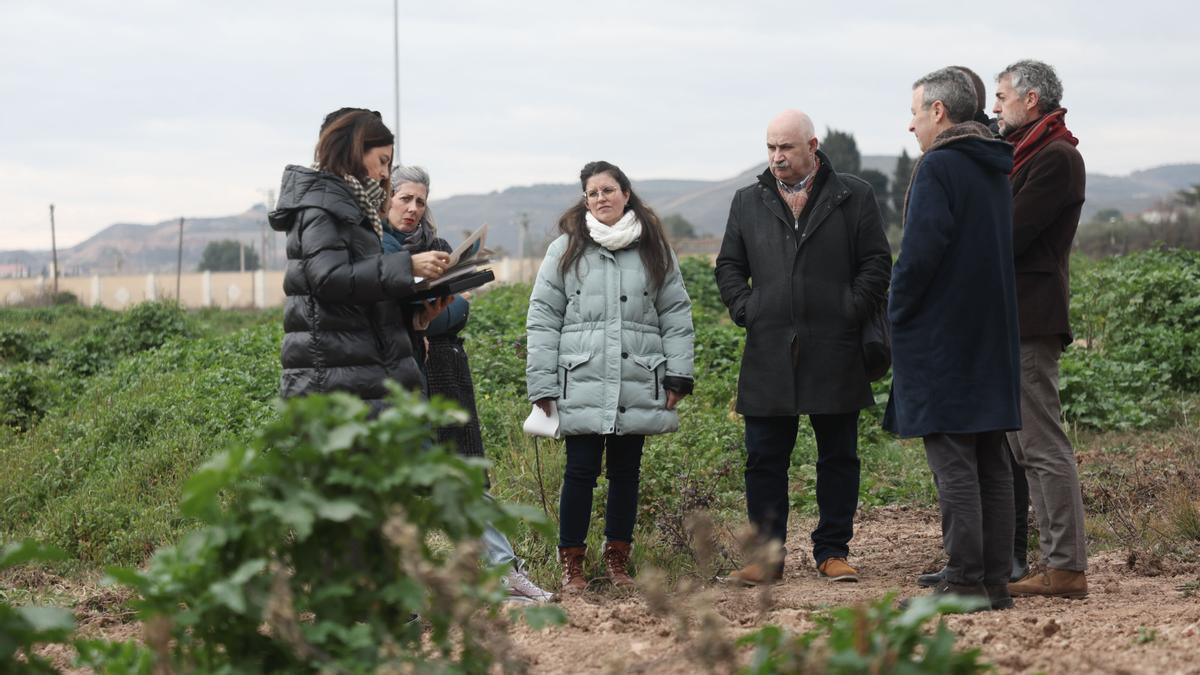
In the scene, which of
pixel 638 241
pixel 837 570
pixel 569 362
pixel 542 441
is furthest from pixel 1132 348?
pixel 569 362

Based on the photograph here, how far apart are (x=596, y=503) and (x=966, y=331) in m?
2.39

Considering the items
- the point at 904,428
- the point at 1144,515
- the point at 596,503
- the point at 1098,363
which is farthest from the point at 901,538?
the point at 1098,363

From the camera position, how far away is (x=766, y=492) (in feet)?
19.7

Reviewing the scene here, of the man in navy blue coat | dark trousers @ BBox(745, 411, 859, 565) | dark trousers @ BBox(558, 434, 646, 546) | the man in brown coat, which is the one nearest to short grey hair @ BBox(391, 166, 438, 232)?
dark trousers @ BBox(558, 434, 646, 546)

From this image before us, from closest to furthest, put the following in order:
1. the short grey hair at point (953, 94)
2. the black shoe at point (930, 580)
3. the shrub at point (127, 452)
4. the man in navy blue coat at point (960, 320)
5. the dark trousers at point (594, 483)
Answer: the man in navy blue coat at point (960, 320) < the short grey hair at point (953, 94) < the black shoe at point (930, 580) < the dark trousers at point (594, 483) < the shrub at point (127, 452)

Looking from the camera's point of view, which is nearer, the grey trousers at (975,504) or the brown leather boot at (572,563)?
the grey trousers at (975,504)

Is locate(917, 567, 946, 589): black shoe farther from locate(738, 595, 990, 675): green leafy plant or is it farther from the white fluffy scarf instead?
locate(738, 595, 990, 675): green leafy plant

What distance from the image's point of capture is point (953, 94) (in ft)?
16.8

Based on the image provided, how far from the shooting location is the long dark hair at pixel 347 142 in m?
4.66

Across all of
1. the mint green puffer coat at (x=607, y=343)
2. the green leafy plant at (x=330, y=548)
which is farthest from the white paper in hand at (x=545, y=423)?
the green leafy plant at (x=330, y=548)

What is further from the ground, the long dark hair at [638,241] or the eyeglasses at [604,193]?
the eyeglasses at [604,193]

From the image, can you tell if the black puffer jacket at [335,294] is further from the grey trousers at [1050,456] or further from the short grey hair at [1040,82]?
the short grey hair at [1040,82]

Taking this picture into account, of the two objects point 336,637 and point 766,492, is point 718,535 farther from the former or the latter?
point 336,637

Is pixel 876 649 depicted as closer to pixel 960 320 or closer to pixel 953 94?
pixel 960 320
